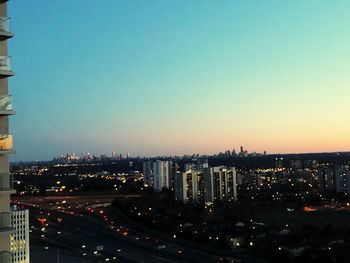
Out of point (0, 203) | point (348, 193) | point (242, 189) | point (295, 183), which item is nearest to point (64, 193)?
point (242, 189)

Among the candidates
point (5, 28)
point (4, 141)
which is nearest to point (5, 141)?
point (4, 141)

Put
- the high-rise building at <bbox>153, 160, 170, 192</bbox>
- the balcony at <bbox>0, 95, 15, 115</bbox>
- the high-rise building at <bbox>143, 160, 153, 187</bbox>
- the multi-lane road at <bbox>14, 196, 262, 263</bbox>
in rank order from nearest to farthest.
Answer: the balcony at <bbox>0, 95, 15, 115</bbox> → the multi-lane road at <bbox>14, 196, 262, 263</bbox> → the high-rise building at <bbox>153, 160, 170, 192</bbox> → the high-rise building at <bbox>143, 160, 153, 187</bbox>

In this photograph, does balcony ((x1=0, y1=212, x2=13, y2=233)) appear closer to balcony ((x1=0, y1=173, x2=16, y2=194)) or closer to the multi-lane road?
balcony ((x1=0, y1=173, x2=16, y2=194))

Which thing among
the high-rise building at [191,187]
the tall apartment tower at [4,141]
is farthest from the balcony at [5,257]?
the high-rise building at [191,187]

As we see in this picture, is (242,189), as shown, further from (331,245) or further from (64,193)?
(331,245)

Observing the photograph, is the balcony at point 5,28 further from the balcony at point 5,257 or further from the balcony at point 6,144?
the balcony at point 5,257

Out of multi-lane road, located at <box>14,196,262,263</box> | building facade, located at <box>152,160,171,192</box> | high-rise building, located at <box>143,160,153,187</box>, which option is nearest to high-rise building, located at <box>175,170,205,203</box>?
multi-lane road, located at <box>14,196,262,263</box>
